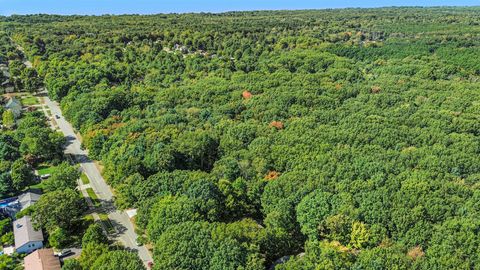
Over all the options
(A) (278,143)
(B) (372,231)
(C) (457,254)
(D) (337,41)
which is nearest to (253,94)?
(A) (278,143)

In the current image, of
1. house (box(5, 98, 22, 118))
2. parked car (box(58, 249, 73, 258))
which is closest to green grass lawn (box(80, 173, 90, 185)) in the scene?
parked car (box(58, 249, 73, 258))

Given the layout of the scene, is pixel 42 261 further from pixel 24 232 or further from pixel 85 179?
pixel 85 179

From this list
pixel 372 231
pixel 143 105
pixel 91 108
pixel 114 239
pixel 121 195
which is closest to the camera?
pixel 372 231

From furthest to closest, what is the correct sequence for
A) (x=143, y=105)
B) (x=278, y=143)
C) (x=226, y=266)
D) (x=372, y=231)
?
1. (x=143, y=105)
2. (x=278, y=143)
3. (x=372, y=231)
4. (x=226, y=266)

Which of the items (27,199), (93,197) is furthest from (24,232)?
(93,197)

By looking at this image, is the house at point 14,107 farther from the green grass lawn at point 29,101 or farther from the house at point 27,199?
the house at point 27,199

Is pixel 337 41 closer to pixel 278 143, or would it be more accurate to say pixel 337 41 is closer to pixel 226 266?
pixel 278 143

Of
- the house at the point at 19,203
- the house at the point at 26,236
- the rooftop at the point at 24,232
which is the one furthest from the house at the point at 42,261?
the house at the point at 19,203

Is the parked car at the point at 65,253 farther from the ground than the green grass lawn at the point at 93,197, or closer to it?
closer to it
